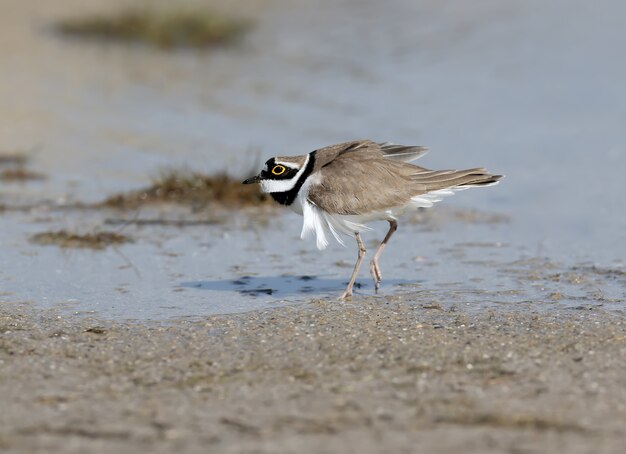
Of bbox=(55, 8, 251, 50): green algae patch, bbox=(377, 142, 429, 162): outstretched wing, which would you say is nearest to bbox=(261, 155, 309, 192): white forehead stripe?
bbox=(377, 142, 429, 162): outstretched wing

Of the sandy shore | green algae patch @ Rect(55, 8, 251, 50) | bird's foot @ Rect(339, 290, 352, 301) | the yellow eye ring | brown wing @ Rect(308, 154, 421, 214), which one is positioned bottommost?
the sandy shore

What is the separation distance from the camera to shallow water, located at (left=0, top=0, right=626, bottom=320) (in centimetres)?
854

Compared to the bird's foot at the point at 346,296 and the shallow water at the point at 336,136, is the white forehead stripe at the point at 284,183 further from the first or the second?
the bird's foot at the point at 346,296

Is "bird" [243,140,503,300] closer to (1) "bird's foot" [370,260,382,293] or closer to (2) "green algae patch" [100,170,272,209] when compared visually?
(1) "bird's foot" [370,260,382,293]

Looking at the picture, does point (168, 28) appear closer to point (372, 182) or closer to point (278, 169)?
point (278, 169)

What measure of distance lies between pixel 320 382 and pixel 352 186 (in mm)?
2685

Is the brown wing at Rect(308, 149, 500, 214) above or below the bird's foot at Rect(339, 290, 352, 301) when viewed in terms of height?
above

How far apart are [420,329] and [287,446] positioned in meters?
2.22

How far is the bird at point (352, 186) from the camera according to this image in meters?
8.15

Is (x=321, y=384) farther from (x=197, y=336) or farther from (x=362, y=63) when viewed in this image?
(x=362, y=63)

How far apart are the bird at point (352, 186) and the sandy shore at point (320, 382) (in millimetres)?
960

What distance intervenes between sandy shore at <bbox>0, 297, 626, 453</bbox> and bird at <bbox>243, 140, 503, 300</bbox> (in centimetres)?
96

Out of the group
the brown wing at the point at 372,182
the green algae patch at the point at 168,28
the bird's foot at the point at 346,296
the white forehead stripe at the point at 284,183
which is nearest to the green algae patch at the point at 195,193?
the white forehead stripe at the point at 284,183

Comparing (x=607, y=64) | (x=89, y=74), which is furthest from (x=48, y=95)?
(x=607, y=64)
